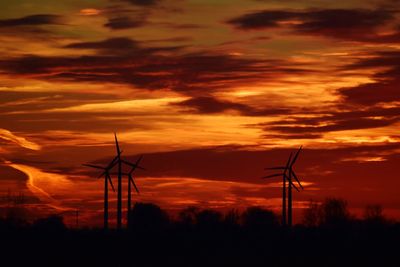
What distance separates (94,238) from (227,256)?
36.0 meters

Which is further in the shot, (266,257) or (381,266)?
(266,257)

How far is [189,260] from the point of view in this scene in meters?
127

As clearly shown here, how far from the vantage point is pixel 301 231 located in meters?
187

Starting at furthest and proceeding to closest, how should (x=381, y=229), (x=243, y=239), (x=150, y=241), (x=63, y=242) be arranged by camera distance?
(x=381, y=229) → (x=243, y=239) → (x=150, y=241) → (x=63, y=242)

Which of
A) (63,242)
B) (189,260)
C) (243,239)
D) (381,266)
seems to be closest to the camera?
(381,266)

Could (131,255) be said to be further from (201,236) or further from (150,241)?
(201,236)

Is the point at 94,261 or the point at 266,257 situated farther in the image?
the point at 266,257

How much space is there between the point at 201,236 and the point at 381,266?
80377mm

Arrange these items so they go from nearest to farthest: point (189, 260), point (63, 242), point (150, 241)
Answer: point (189, 260) → point (63, 242) → point (150, 241)

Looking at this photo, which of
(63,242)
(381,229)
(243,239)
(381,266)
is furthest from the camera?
(381,229)

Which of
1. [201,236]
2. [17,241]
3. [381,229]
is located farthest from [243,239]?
[17,241]

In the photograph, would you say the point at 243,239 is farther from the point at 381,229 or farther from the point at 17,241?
the point at 17,241

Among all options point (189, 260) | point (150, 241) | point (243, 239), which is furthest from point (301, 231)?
point (189, 260)

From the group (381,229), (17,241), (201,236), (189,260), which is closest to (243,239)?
(201,236)
